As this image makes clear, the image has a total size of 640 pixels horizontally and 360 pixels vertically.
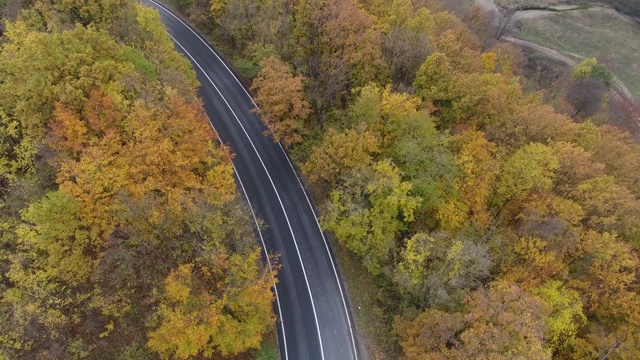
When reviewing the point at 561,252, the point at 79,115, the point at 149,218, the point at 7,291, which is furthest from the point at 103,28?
the point at 561,252

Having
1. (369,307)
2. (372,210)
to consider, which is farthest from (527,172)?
(369,307)

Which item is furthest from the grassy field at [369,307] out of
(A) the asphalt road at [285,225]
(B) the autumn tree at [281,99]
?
(B) the autumn tree at [281,99]

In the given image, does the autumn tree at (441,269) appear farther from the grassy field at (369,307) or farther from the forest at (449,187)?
the grassy field at (369,307)

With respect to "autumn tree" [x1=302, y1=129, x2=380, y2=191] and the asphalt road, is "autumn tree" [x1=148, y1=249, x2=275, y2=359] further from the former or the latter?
"autumn tree" [x1=302, y1=129, x2=380, y2=191]

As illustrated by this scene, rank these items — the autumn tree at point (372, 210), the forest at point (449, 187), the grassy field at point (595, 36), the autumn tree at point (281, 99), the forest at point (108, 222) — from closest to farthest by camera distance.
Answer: the forest at point (108, 222) → the forest at point (449, 187) → the autumn tree at point (372, 210) → the autumn tree at point (281, 99) → the grassy field at point (595, 36)

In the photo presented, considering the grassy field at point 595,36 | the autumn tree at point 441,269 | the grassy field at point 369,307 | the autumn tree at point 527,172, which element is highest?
the grassy field at point 595,36

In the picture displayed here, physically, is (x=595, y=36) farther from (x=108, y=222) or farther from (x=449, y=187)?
(x=108, y=222)

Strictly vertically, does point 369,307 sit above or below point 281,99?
below

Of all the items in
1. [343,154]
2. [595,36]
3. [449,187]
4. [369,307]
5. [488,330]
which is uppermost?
[595,36]
